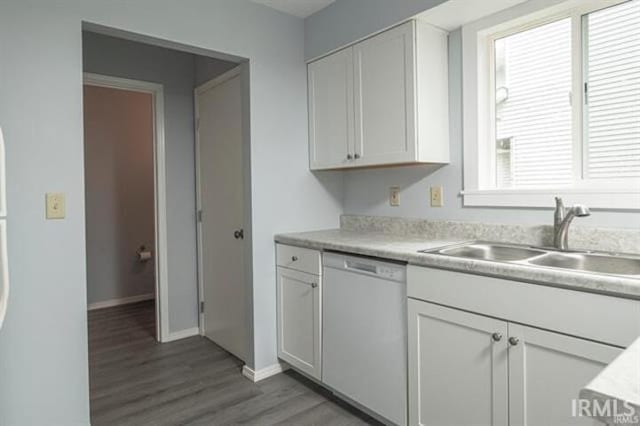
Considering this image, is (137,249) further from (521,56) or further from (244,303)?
(521,56)

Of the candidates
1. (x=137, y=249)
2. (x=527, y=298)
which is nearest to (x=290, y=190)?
(x=527, y=298)

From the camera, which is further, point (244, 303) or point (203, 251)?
point (203, 251)

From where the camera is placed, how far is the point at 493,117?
7.27ft

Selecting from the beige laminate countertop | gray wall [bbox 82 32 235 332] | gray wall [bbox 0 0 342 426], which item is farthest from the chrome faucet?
gray wall [bbox 82 32 235 332]

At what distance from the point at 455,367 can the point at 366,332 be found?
503 millimetres

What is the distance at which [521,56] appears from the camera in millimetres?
2127

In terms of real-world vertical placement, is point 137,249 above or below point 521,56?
below

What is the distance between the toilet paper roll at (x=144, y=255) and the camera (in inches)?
177

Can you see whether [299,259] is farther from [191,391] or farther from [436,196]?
[191,391]

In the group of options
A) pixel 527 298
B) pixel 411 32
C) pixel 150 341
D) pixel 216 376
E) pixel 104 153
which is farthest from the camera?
pixel 104 153

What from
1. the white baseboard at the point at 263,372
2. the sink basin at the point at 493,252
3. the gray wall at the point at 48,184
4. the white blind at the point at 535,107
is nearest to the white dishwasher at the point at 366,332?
the sink basin at the point at 493,252

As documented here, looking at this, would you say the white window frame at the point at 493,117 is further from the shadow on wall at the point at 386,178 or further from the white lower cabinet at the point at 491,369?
the white lower cabinet at the point at 491,369

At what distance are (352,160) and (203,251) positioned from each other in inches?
61.5

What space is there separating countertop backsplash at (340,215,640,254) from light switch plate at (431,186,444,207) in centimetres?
10
